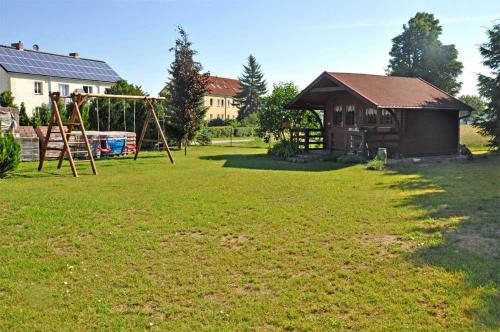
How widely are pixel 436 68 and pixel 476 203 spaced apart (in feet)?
132

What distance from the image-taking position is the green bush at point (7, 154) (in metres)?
13.9

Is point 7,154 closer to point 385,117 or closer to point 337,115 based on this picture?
point 337,115

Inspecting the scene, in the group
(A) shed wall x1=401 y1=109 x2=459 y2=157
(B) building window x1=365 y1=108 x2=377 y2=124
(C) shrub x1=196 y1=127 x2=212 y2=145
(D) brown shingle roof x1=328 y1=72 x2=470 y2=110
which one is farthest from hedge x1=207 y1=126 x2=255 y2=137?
(A) shed wall x1=401 y1=109 x2=459 y2=157

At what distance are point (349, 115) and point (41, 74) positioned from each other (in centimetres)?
3147

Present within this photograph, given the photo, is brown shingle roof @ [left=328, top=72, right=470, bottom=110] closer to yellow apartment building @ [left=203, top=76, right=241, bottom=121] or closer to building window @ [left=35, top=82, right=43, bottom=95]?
building window @ [left=35, top=82, right=43, bottom=95]

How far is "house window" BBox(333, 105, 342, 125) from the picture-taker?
22.3 metres

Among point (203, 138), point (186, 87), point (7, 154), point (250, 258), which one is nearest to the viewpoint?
point (250, 258)

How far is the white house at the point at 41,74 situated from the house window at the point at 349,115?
79.4ft

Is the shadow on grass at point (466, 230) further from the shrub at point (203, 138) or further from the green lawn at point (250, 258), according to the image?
the shrub at point (203, 138)

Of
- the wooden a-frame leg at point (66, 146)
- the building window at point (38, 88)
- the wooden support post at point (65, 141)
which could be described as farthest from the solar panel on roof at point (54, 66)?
the wooden a-frame leg at point (66, 146)

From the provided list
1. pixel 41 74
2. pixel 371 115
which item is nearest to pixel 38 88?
pixel 41 74

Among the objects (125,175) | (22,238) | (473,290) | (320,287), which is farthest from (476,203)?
(125,175)

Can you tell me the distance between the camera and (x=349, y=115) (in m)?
21.7

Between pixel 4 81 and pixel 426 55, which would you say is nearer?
pixel 4 81
